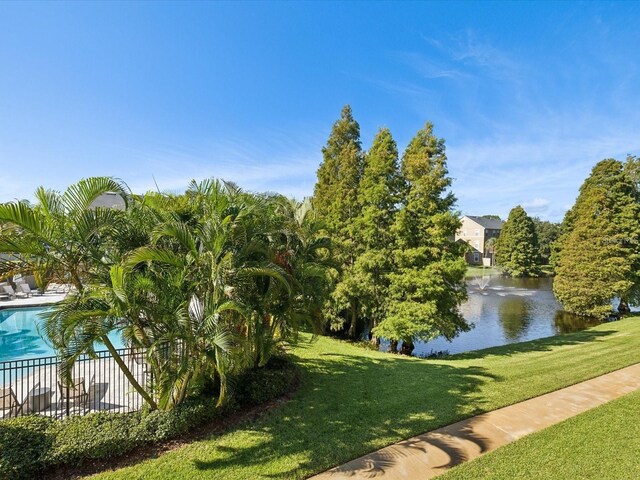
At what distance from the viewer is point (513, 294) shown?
31.4 meters

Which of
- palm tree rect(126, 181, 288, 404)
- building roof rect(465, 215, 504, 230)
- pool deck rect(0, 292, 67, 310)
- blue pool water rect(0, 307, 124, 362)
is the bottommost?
blue pool water rect(0, 307, 124, 362)

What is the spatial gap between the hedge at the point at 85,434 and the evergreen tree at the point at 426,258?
8589mm

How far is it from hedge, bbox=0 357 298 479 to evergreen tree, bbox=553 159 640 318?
79.6ft

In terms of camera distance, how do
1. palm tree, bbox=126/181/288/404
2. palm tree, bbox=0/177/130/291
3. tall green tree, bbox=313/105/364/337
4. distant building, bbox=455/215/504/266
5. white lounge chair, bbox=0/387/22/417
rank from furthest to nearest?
distant building, bbox=455/215/504/266, tall green tree, bbox=313/105/364/337, white lounge chair, bbox=0/387/22/417, palm tree, bbox=126/181/288/404, palm tree, bbox=0/177/130/291

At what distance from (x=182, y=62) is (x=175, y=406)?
1097cm

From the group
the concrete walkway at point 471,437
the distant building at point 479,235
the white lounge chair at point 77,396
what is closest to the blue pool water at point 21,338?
the white lounge chair at point 77,396

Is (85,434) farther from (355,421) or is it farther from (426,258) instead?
(426,258)

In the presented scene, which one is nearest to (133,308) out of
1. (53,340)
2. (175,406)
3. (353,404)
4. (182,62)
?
(53,340)

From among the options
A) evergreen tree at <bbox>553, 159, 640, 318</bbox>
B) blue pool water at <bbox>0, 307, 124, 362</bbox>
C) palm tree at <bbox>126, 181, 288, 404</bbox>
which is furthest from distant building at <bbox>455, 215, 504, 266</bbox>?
Answer: palm tree at <bbox>126, 181, 288, 404</bbox>

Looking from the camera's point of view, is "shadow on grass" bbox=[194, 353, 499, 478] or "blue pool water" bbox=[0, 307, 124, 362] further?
"blue pool water" bbox=[0, 307, 124, 362]

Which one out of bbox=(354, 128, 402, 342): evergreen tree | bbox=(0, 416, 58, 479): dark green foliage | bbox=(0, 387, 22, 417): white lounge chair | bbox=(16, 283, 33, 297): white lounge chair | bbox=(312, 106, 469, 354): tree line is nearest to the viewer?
bbox=(0, 416, 58, 479): dark green foliage

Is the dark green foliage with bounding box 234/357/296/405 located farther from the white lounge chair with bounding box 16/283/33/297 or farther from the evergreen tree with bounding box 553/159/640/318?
the white lounge chair with bounding box 16/283/33/297

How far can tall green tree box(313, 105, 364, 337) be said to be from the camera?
15.7m

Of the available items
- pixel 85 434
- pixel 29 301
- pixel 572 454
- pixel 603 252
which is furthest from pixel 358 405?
pixel 29 301
